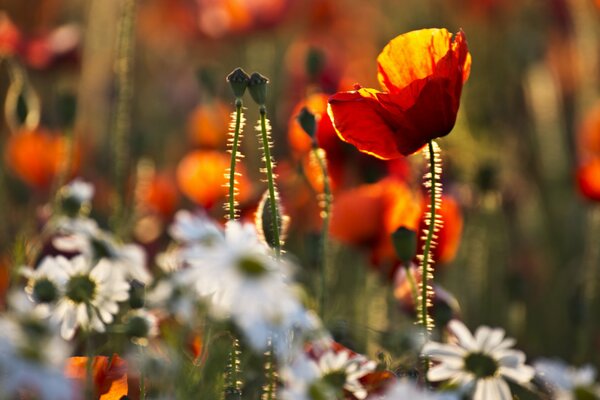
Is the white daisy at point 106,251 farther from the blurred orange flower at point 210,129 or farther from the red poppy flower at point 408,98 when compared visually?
the blurred orange flower at point 210,129

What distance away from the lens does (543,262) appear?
250 cm

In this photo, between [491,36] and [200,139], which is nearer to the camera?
[200,139]

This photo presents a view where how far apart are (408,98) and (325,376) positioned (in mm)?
311

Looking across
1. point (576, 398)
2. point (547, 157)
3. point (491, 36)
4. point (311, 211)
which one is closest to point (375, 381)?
point (576, 398)

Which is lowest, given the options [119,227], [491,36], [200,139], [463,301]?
[463,301]

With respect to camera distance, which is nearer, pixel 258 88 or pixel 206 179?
pixel 258 88

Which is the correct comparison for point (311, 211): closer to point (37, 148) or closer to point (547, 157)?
point (37, 148)

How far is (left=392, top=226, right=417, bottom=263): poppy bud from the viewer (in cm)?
123

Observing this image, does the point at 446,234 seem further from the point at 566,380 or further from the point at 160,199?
the point at 160,199

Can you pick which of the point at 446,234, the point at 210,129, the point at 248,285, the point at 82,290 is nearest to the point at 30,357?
the point at 248,285

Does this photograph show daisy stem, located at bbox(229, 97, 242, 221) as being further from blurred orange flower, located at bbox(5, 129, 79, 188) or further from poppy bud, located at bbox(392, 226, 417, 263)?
blurred orange flower, located at bbox(5, 129, 79, 188)

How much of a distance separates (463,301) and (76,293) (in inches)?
50.3

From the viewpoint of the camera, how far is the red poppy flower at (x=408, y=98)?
3.70 feet

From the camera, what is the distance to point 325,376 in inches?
39.6
